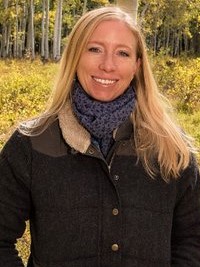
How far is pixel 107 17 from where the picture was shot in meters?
2.50

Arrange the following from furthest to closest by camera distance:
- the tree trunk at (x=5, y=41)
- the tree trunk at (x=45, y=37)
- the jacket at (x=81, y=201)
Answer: the tree trunk at (x=5, y=41)
the tree trunk at (x=45, y=37)
the jacket at (x=81, y=201)

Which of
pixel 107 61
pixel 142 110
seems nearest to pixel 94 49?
pixel 107 61

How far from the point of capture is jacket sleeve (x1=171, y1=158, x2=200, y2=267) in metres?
2.59

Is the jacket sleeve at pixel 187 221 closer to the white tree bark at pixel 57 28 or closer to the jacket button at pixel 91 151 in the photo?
the jacket button at pixel 91 151

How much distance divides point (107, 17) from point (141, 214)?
2.86ft

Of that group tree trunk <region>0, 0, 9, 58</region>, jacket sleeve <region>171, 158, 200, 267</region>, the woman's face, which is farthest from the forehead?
tree trunk <region>0, 0, 9, 58</region>

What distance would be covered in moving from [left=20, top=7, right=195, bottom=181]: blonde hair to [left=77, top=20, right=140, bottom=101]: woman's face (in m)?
0.03

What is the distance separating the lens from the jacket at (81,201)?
2.43 metres

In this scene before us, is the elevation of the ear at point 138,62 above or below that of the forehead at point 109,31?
below

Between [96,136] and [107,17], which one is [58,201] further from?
[107,17]

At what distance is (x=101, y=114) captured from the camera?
2488mm

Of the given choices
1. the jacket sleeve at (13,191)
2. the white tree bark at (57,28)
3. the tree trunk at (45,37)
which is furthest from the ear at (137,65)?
the tree trunk at (45,37)

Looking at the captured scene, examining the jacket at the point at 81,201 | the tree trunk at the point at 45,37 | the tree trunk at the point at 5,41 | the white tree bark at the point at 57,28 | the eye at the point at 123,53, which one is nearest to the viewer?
the jacket at the point at 81,201

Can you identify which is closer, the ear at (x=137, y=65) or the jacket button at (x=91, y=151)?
the jacket button at (x=91, y=151)
